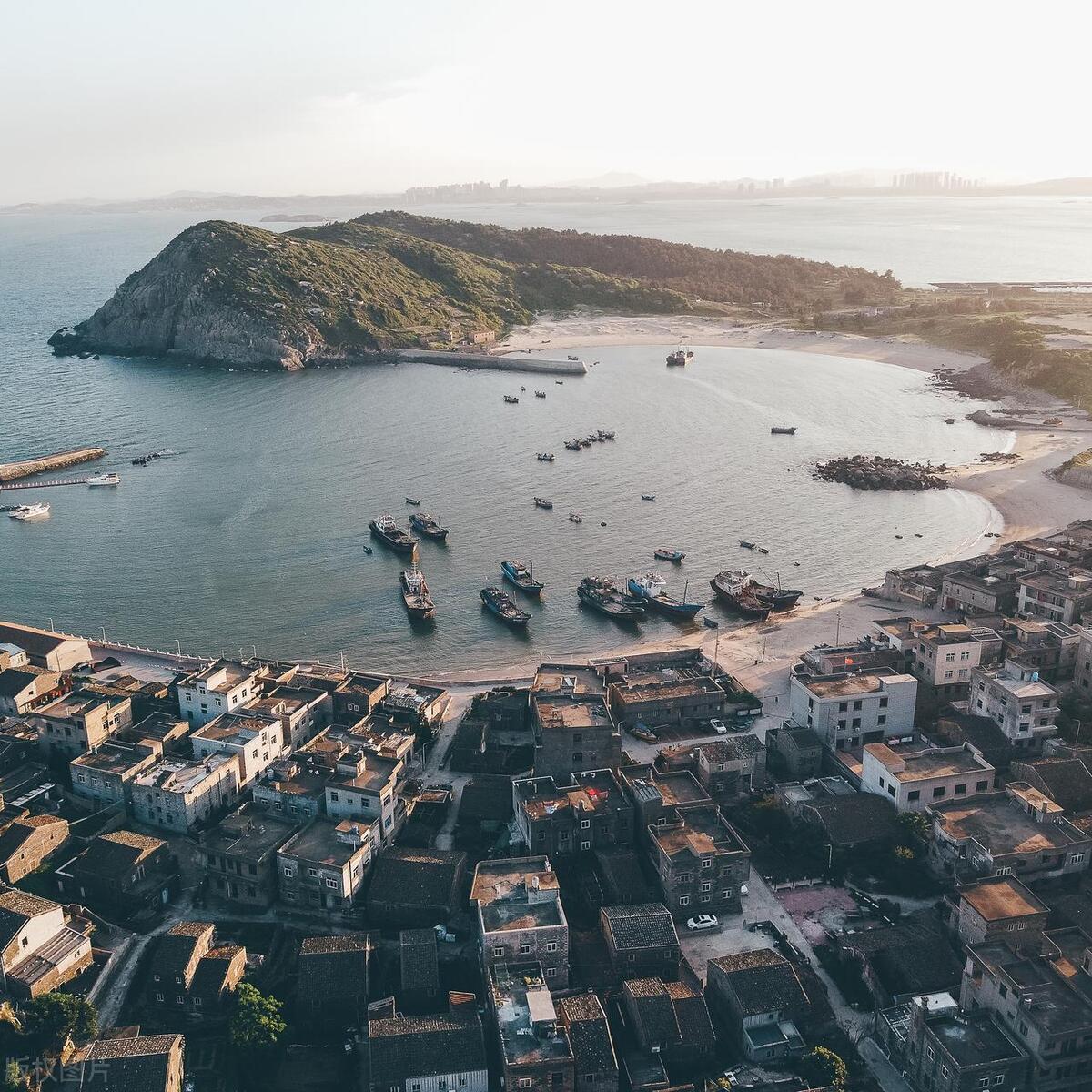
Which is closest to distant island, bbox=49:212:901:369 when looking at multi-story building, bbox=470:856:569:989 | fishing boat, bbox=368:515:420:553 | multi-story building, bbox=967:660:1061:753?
fishing boat, bbox=368:515:420:553

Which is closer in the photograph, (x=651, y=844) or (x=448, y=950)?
(x=448, y=950)

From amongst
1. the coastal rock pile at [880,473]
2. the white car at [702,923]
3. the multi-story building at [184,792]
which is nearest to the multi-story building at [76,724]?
the multi-story building at [184,792]

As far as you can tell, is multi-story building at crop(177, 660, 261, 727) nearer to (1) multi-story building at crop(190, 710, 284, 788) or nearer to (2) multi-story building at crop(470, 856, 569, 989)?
(1) multi-story building at crop(190, 710, 284, 788)

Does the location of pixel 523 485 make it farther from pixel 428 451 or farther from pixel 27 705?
pixel 27 705

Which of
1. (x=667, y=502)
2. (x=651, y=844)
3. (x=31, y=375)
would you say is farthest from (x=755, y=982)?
(x=31, y=375)

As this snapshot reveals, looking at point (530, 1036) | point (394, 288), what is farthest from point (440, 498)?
point (394, 288)

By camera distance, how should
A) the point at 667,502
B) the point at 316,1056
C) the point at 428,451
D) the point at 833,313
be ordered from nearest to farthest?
the point at 316,1056
the point at 667,502
the point at 428,451
the point at 833,313

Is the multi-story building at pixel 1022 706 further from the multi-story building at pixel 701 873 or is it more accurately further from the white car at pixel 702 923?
the white car at pixel 702 923
